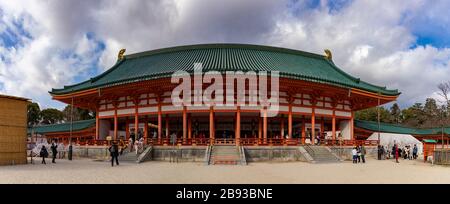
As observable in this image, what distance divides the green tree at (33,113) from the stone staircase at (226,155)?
6254cm

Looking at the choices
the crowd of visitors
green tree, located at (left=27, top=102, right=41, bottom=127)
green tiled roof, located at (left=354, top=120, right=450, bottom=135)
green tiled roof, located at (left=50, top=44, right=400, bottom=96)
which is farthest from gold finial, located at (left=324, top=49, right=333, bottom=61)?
green tree, located at (left=27, top=102, right=41, bottom=127)

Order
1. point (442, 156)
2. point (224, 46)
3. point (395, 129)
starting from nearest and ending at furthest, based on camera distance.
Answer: point (442, 156)
point (224, 46)
point (395, 129)

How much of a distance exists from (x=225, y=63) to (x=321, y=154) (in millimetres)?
11166

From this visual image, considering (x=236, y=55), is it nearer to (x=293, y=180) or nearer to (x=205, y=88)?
(x=205, y=88)

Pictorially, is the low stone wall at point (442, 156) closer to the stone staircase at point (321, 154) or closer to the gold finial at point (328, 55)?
the stone staircase at point (321, 154)

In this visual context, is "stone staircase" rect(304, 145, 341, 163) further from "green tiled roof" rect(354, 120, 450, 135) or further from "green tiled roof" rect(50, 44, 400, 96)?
"green tiled roof" rect(354, 120, 450, 135)

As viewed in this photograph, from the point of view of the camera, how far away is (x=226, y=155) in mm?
23844

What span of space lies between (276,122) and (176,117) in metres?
9.38

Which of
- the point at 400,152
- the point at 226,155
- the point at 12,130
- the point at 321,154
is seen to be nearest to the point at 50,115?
the point at 12,130

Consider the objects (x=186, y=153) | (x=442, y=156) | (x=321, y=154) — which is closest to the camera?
(x=442, y=156)

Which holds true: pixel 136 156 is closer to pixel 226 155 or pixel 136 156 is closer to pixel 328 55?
pixel 226 155

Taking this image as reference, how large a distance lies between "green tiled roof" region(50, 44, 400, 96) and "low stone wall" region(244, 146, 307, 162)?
6.55 metres

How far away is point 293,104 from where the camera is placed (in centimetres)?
2916
